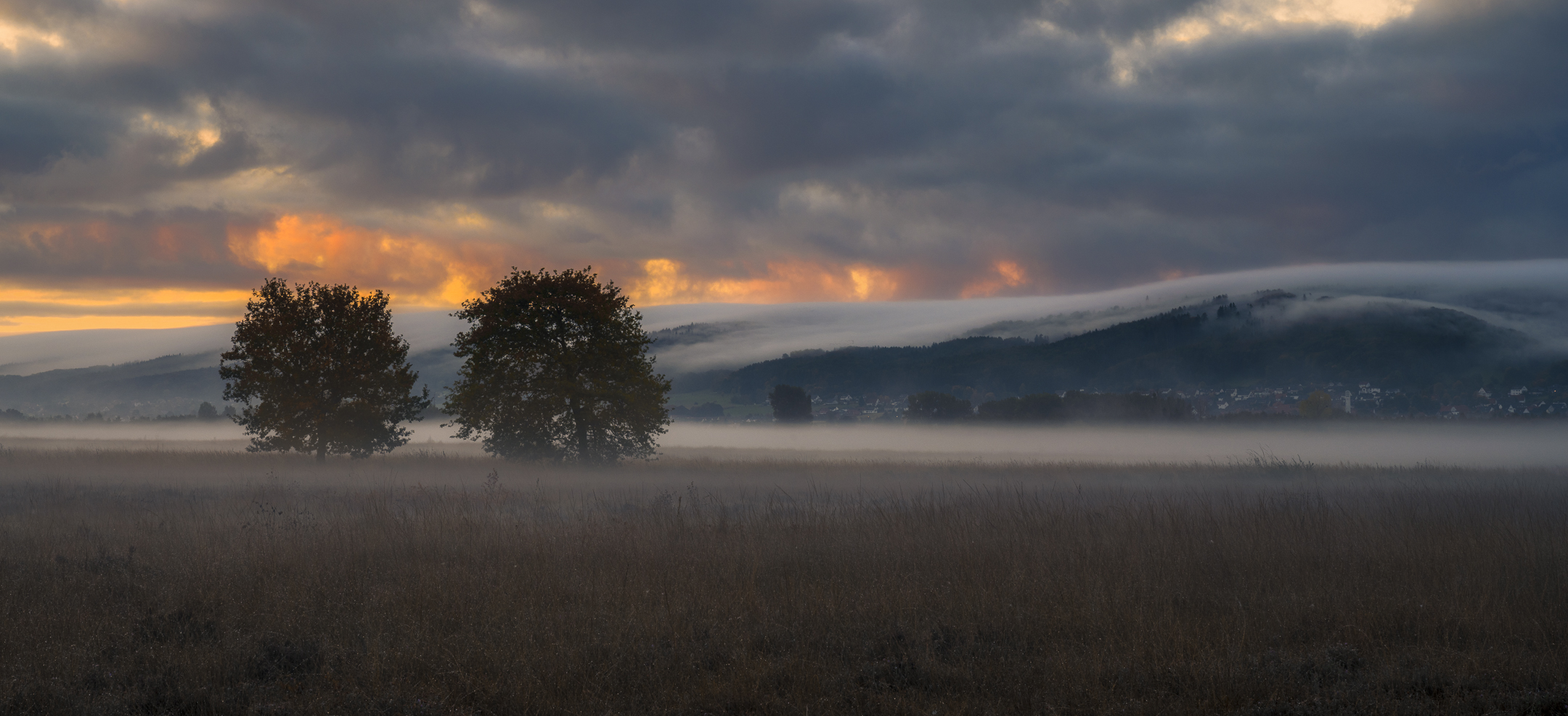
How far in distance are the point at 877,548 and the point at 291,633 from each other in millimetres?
6785

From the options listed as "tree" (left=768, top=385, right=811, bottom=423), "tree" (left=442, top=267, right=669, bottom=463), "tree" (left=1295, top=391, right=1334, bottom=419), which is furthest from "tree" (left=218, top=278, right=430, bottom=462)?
"tree" (left=1295, top=391, right=1334, bottom=419)

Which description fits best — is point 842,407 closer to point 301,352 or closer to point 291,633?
point 301,352

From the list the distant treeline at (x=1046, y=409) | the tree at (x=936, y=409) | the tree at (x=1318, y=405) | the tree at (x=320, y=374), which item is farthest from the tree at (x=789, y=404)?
the tree at (x=320, y=374)

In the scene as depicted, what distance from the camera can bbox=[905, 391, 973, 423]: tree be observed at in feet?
400

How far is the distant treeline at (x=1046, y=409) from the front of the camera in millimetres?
116213

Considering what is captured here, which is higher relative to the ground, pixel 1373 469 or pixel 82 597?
pixel 82 597

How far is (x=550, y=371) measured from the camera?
30312 mm

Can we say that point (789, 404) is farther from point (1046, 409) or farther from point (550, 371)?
point (550, 371)

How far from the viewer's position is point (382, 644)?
275 inches

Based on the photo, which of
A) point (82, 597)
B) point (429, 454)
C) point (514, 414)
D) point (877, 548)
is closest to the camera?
point (82, 597)

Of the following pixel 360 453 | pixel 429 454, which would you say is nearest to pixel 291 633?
pixel 360 453

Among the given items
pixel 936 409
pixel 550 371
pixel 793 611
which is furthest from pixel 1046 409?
pixel 793 611

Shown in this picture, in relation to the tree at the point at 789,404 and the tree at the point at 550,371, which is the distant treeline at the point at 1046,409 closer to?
the tree at the point at 789,404

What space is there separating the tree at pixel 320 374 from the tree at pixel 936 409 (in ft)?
310
